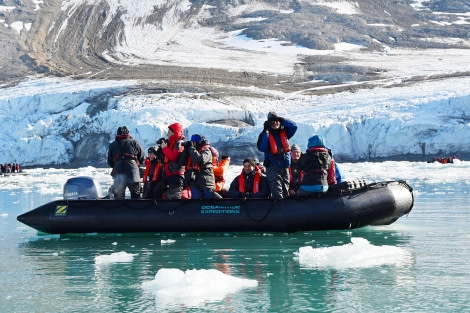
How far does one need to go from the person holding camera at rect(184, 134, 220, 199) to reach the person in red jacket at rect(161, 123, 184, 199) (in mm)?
124

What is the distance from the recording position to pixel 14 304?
6312 millimetres

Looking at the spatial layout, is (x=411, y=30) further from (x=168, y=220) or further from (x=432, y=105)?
(x=168, y=220)

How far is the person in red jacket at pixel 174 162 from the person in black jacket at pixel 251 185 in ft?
2.38

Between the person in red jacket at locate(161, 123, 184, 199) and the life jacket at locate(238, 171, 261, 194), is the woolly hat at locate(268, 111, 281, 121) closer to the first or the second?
the life jacket at locate(238, 171, 261, 194)

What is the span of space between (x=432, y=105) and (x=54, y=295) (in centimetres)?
3463

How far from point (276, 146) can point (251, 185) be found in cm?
87

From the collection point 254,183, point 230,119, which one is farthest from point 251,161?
point 230,119

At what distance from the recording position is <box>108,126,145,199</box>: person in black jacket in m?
10.7

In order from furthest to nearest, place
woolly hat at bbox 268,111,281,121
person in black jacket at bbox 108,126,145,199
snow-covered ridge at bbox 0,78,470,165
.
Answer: snow-covered ridge at bbox 0,78,470,165, person in black jacket at bbox 108,126,145,199, woolly hat at bbox 268,111,281,121

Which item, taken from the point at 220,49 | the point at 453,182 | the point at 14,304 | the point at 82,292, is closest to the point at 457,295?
the point at 82,292

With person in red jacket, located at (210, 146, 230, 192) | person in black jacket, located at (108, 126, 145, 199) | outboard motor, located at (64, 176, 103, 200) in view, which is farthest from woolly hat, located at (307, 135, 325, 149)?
outboard motor, located at (64, 176, 103, 200)

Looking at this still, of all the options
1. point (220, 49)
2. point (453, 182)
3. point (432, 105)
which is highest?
point (220, 49)

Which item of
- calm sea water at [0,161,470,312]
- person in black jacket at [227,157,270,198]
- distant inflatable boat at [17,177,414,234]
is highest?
person in black jacket at [227,157,270,198]

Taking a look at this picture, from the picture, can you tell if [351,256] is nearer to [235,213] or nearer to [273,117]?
[235,213]
